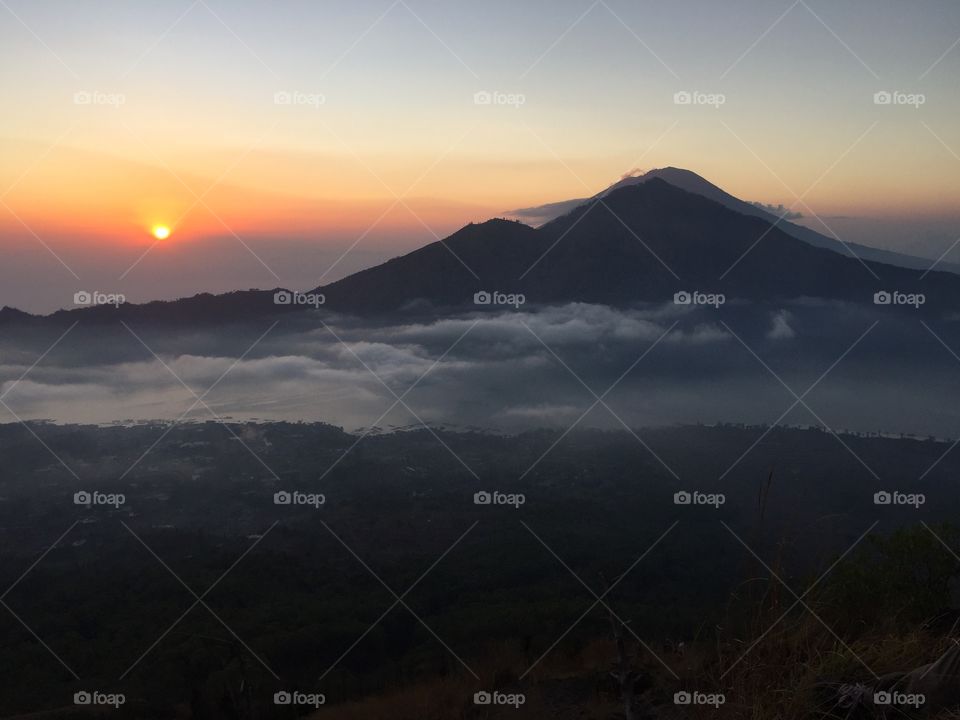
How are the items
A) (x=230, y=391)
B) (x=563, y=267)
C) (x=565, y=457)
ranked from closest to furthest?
(x=565, y=457), (x=230, y=391), (x=563, y=267)

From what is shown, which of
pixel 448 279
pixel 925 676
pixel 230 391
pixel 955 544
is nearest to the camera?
pixel 925 676

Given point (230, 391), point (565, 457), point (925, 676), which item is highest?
point (230, 391)

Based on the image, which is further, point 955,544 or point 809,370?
point 809,370

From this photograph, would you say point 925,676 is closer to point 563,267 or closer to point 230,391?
point 230,391

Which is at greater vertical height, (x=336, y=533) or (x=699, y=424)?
(x=699, y=424)

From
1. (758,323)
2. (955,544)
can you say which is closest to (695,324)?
(758,323)

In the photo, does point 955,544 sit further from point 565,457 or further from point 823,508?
point 565,457
